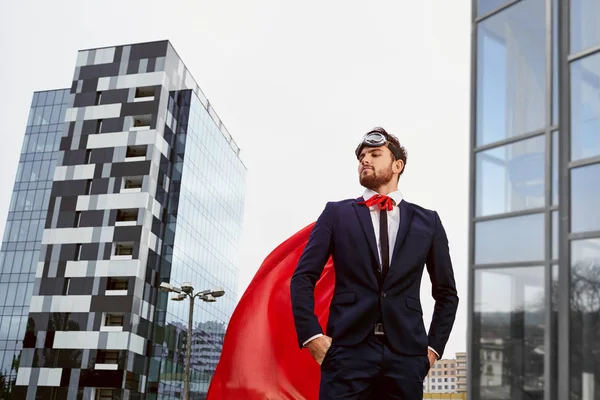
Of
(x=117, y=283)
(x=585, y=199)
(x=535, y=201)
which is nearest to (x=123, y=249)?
(x=117, y=283)

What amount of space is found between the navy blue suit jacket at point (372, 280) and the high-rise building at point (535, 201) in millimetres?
7021

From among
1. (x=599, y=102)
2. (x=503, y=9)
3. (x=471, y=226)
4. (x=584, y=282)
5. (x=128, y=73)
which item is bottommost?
(x=584, y=282)

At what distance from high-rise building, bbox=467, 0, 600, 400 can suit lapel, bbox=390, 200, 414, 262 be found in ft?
23.3

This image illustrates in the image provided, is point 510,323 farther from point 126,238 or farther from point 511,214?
point 126,238

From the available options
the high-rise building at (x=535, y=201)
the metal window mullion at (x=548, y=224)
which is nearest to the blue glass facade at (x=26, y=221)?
the high-rise building at (x=535, y=201)

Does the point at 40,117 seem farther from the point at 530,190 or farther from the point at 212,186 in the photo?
the point at 530,190

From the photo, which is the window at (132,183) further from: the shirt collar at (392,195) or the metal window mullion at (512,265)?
the shirt collar at (392,195)

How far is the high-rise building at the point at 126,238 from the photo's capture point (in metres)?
55.8

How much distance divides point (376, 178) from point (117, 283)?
182ft

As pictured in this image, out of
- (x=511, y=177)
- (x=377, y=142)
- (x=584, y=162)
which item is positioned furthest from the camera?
(x=511, y=177)

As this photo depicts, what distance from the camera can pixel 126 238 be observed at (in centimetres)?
5756

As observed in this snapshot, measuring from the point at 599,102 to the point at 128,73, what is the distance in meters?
55.9

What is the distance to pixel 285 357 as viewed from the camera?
5.13 m

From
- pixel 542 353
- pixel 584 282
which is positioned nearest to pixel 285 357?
pixel 584 282
